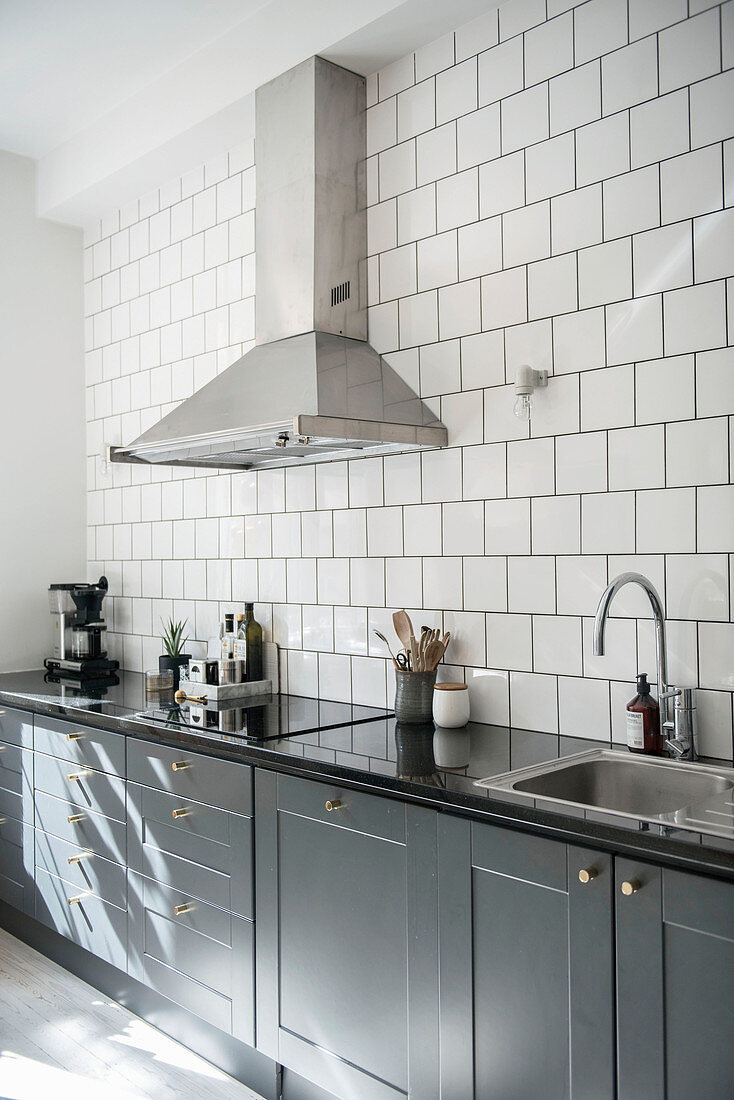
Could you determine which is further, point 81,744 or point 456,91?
point 81,744

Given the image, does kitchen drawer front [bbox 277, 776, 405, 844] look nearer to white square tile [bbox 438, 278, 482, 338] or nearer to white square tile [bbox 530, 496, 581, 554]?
white square tile [bbox 530, 496, 581, 554]

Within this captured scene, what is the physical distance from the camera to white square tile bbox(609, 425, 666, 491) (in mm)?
2176

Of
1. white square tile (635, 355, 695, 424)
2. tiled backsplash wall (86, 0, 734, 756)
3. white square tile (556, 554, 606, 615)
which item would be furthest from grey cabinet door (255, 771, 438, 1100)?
white square tile (635, 355, 695, 424)

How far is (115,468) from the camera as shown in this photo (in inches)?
161

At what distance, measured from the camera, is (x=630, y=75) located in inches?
88.0

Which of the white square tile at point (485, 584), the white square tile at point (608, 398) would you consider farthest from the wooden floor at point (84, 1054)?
the white square tile at point (608, 398)

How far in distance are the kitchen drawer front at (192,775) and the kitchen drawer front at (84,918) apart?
0.49 meters

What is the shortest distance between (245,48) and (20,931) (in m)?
3.30

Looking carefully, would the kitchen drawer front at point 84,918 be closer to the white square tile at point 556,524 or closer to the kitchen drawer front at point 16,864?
the kitchen drawer front at point 16,864

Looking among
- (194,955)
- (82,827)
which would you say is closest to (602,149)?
(194,955)

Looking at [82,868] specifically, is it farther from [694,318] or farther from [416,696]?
[694,318]

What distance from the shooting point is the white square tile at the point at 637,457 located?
7.14 ft

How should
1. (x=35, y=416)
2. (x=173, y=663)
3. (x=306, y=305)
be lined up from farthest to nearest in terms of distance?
(x=35, y=416) < (x=173, y=663) < (x=306, y=305)

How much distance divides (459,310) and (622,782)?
1389mm
